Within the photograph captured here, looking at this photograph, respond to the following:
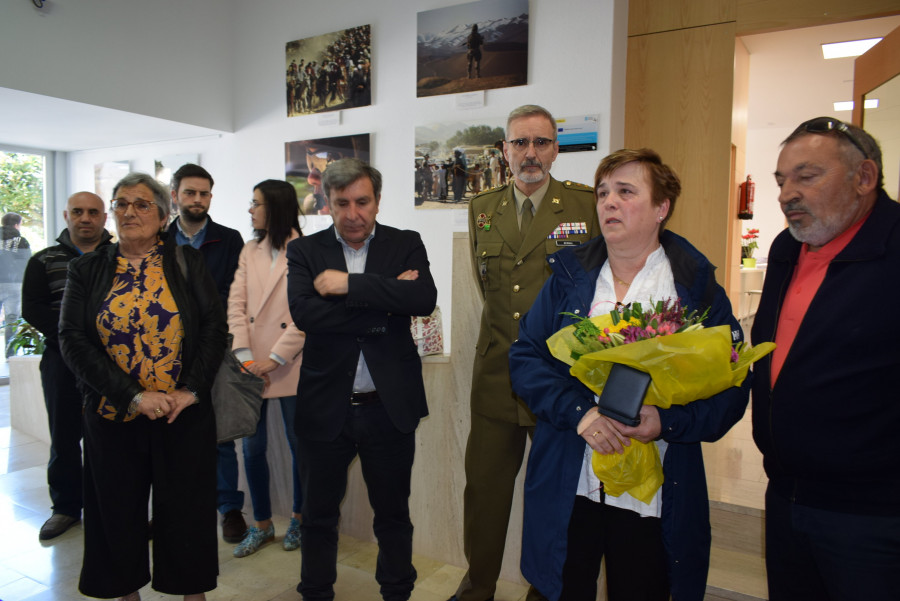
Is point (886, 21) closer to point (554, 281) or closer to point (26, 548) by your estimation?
point (554, 281)

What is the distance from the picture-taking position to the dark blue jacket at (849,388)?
140 centimetres

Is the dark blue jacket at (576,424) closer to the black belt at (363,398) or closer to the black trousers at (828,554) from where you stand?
the black trousers at (828,554)

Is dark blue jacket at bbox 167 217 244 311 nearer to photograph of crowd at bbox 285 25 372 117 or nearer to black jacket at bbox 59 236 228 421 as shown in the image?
black jacket at bbox 59 236 228 421

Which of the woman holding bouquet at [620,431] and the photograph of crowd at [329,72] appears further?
the photograph of crowd at [329,72]

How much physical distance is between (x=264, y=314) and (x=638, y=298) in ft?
6.67

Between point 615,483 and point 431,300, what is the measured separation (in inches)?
40.6

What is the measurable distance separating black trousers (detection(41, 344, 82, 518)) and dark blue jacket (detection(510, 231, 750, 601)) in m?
2.80

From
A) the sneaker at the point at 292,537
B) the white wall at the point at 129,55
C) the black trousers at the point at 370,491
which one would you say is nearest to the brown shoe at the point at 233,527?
the sneaker at the point at 292,537

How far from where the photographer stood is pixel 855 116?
13.2 feet

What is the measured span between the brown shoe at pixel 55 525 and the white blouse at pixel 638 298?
10.1ft

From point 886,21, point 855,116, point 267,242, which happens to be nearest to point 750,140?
point 886,21

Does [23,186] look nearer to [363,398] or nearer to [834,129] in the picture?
[363,398]

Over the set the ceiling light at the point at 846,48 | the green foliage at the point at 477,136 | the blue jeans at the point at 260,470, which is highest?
the ceiling light at the point at 846,48

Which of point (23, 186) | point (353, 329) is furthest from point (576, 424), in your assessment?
point (23, 186)
